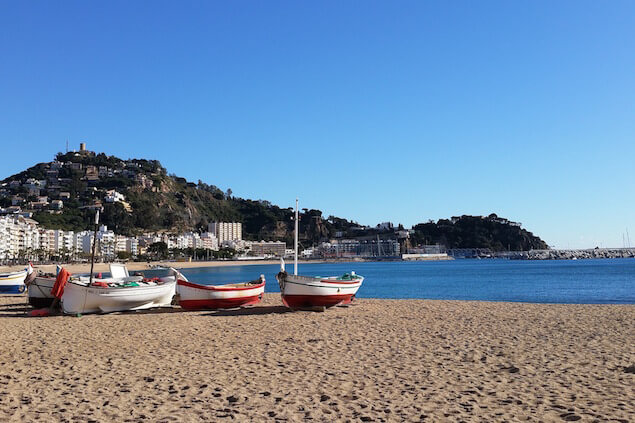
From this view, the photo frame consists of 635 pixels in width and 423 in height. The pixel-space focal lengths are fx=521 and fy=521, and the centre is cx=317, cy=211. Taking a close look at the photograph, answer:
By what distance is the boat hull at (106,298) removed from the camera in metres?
19.3

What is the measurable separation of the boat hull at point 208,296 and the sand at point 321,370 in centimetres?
393

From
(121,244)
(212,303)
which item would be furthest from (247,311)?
(121,244)

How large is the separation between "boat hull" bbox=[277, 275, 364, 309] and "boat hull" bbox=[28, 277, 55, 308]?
386 inches

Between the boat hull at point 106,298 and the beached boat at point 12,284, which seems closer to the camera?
the boat hull at point 106,298

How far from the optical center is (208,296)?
2097cm

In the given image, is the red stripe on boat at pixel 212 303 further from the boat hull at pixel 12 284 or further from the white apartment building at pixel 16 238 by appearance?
the white apartment building at pixel 16 238

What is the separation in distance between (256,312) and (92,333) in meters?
6.97

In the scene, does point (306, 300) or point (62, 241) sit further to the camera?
point (62, 241)

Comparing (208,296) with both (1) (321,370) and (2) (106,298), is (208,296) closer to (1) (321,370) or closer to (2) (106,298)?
(2) (106,298)

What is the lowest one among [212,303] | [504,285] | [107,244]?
[504,285]

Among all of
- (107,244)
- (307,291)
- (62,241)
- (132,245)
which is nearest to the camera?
(307,291)

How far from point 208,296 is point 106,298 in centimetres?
381

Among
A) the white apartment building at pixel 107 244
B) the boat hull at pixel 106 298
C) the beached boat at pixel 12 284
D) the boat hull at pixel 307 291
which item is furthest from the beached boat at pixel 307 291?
the white apartment building at pixel 107 244

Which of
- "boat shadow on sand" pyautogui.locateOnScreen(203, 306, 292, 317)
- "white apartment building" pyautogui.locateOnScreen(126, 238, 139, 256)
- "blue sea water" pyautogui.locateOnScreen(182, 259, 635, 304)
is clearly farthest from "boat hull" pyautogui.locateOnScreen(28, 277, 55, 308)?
"white apartment building" pyautogui.locateOnScreen(126, 238, 139, 256)
